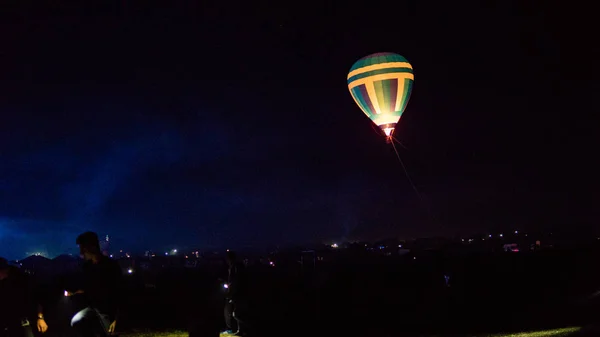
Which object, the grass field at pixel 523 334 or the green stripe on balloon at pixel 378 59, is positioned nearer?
the grass field at pixel 523 334

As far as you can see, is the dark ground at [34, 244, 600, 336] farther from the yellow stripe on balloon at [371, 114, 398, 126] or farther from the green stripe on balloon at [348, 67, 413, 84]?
the green stripe on balloon at [348, 67, 413, 84]

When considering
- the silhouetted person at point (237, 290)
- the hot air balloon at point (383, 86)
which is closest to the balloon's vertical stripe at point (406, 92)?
the hot air balloon at point (383, 86)

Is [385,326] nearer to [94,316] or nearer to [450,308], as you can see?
[450,308]

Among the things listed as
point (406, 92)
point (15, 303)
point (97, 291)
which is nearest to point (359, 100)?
Answer: point (406, 92)

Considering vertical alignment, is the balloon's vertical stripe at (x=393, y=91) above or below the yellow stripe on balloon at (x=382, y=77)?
below

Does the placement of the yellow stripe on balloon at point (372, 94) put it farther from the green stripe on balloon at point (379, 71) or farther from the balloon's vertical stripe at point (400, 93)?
the balloon's vertical stripe at point (400, 93)

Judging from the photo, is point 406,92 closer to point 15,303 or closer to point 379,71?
point 379,71

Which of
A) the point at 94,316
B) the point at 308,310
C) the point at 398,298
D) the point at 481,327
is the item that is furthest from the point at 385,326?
the point at 94,316

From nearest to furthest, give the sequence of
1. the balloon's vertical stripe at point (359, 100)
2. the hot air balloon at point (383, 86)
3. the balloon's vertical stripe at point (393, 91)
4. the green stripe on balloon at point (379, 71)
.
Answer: the green stripe on balloon at point (379, 71) → the hot air balloon at point (383, 86) → the balloon's vertical stripe at point (393, 91) → the balloon's vertical stripe at point (359, 100)

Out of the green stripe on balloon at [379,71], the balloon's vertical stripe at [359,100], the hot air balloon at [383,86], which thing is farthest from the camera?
the balloon's vertical stripe at [359,100]

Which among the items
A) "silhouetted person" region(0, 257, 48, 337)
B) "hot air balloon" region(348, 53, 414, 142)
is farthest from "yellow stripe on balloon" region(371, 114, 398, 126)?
"silhouetted person" region(0, 257, 48, 337)
